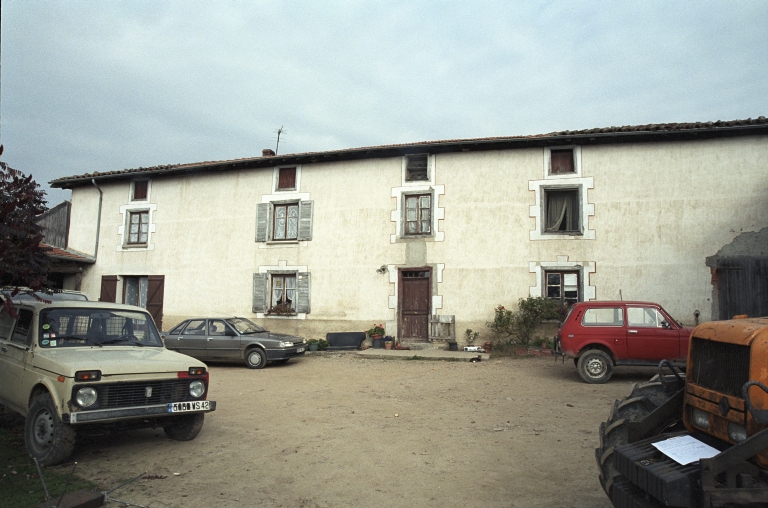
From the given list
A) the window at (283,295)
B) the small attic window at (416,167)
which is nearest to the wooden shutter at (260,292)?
the window at (283,295)

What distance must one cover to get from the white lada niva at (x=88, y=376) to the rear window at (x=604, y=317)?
7.73 m

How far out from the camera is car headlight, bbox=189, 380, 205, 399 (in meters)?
5.94

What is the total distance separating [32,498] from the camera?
4410 millimetres

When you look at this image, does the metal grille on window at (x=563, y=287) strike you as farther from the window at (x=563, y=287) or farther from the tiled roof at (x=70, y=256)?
A: the tiled roof at (x=70, y=256)

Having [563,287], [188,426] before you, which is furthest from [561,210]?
[188,426]

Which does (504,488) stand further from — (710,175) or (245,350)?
(710,175)

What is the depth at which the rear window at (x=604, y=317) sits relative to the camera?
10.6 meters

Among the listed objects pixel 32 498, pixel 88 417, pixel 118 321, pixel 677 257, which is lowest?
pixel 32 498

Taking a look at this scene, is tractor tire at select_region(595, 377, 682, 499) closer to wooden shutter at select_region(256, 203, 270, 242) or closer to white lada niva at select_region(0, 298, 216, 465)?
white lada niva at select_region(0, 298, 216, 465)

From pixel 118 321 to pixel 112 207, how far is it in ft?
52.6

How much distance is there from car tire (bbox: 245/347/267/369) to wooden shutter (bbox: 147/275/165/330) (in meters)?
7.65

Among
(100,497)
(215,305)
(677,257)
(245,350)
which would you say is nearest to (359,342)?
(245,350)

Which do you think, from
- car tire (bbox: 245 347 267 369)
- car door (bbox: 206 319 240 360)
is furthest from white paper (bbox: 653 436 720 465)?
car door (bbox: 206 319 240 360)

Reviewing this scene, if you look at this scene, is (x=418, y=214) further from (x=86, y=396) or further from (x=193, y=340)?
(x=86, y=396)
